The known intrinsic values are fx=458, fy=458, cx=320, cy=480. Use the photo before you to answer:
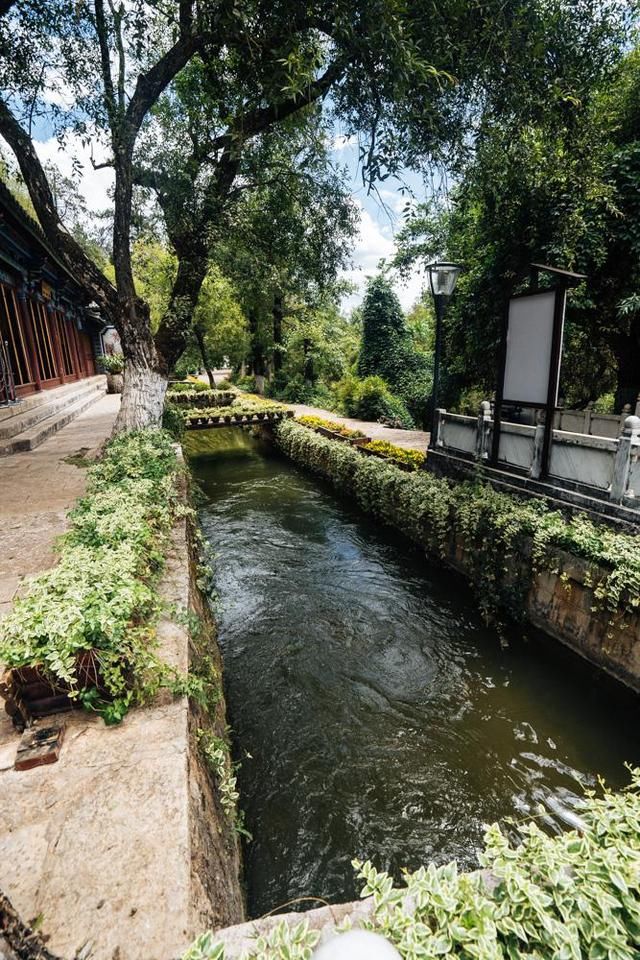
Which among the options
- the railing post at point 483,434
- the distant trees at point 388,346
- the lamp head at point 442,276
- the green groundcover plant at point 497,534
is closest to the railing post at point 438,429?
the green groundcover plant at point 497,534

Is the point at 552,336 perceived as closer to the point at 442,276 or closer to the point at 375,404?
the point at 442,276

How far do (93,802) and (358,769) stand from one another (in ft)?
9.72

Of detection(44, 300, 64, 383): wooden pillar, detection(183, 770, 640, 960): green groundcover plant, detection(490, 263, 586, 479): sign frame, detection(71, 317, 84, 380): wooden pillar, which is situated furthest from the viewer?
detection(71, 317, 84, 380): wooden pillar

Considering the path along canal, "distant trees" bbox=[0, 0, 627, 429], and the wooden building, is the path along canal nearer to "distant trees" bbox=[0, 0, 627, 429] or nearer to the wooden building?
"distant trees" bbox=[0, 0, 627, 429]

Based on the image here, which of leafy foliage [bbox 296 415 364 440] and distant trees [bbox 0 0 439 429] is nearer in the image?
distant trees [bbox 0 0 439 429]

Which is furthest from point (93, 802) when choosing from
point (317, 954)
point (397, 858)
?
point (397, 858)

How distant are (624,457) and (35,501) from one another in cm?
715

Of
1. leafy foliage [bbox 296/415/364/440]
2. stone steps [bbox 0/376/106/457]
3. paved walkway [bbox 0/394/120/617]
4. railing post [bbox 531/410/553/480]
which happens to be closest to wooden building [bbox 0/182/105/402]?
stone steps [bbox 0/376/106/457]

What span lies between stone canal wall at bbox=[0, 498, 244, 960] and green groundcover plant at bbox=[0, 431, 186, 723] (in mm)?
171

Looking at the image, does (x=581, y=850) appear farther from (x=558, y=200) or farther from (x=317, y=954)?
(x=558, y=200)

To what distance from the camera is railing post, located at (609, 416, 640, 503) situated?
17.4 feet

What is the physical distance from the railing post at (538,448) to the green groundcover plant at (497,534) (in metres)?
0.50

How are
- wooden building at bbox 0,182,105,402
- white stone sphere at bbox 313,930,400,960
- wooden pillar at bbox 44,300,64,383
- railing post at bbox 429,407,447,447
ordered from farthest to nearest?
wooden pillar at bbox 44,300,64,383 → wooden building at bbox 0,182,105,402 → railing post at bbox 429,407,447,447 → white stone sphere at bbox 313,930,400,960

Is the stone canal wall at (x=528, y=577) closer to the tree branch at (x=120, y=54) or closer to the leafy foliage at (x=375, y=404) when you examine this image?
the leafy foliage at (x=375, y=404)
